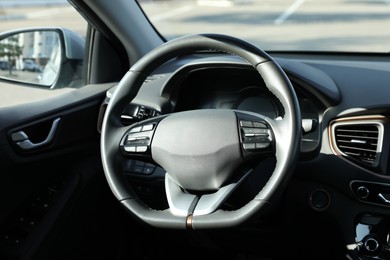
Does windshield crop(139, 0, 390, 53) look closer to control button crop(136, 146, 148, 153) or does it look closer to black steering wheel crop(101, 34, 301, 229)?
black steering wheel crop(101, 34, 301, 229)

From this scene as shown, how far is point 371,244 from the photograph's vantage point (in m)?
2.23

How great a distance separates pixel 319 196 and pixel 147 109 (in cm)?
76

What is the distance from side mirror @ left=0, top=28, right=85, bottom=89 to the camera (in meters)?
2.76

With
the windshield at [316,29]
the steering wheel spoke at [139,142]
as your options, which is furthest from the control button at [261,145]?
the windshield at [316,29]

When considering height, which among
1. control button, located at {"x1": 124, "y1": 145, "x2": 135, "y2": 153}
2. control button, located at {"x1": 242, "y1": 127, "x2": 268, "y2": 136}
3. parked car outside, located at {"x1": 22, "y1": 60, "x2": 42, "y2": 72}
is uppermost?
control button, located at {"x1": 242, "y1": 127, "x2": 268, "y2": 136}

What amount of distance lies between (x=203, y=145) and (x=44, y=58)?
4.19 feet

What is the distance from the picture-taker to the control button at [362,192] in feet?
7.11

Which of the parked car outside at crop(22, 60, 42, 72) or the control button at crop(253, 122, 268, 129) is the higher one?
the control button at crop(253, 122, 268, 129)

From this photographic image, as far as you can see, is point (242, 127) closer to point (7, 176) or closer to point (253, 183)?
point (253, 183)

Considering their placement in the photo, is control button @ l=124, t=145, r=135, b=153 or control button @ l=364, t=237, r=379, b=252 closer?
control button @ l=124, t=145, r=135, b=153

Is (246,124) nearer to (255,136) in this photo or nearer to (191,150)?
(255,136)

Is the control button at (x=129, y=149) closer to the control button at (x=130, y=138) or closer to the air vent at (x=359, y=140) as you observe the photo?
the control button at (x=130, y=138)

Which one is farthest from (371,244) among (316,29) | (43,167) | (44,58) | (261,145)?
(316,29)

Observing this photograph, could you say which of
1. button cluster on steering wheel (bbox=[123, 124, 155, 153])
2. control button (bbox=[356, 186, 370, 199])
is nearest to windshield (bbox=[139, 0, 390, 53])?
button cluster on steering wheel (bbox=[123, 124, 155, 153])
